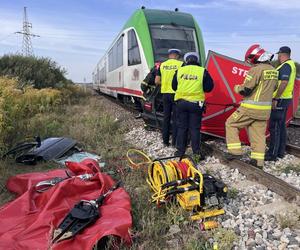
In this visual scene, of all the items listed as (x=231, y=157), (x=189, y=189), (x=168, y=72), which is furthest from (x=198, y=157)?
(x=189, y=189)

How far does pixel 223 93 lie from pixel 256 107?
1.40 metres

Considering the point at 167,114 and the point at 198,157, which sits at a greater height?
the point at 167,114

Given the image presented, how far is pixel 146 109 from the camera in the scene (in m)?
9.43

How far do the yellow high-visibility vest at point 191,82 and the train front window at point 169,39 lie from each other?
12.8ft

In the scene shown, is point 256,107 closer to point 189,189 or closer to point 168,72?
point 168,72

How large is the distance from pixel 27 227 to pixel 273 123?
4.71m

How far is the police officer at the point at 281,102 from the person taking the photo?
21.4 feet

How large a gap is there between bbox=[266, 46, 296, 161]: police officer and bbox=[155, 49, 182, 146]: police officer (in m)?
2.00

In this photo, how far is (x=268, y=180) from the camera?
203 inches

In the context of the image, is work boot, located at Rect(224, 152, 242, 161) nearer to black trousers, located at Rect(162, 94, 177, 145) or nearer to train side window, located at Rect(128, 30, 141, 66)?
black trousers, located at Rect(162, 94, 177, 145)

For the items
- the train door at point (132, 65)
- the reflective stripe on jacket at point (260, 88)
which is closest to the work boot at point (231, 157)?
the reflective stripe on jacket at point (260, 88)

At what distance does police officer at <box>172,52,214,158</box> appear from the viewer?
6.57m

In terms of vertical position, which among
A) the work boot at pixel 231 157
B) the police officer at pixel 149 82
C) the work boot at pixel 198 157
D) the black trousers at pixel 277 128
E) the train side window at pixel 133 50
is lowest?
the work boot at pixel 198 157

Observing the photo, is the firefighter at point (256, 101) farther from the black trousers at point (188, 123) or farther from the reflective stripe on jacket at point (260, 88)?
the black trousers at point (188, 123)
